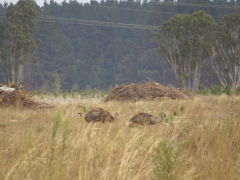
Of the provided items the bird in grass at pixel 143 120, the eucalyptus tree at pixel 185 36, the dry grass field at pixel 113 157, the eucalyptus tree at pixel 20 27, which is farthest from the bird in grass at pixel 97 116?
the eucalyptus tree at pixel 20 27

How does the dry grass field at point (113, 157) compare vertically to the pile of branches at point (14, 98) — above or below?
above

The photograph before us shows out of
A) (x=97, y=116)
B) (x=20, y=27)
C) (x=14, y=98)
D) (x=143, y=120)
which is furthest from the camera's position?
(x=20, y=27)

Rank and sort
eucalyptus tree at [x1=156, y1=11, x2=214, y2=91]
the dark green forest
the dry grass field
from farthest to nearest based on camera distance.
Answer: the dark green forest, eucalyptus tree at [x1=156, y1=11, x2=214, y2=91], the dry grass field

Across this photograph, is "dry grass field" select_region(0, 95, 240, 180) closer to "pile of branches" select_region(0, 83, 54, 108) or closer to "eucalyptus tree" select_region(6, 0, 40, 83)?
"pile of branches" select_region(0, 83, 54, 108)

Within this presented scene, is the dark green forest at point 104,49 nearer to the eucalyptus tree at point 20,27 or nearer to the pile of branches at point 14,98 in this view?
the eucalyptus tree at point 20,27

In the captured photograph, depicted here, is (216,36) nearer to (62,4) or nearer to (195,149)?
(195,149)

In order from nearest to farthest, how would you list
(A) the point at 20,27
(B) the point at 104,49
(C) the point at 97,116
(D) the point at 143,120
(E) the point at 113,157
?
(E) the point at 113,157
(D) the point at 143,120
(C) the point at 97,116
(A) the point at 20,27
(B) the point at 104,49

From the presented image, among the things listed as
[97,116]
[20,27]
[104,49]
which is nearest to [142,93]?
[97,116]

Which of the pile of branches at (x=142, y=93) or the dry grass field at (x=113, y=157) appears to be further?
the pile of branches at (x=142, y=93)

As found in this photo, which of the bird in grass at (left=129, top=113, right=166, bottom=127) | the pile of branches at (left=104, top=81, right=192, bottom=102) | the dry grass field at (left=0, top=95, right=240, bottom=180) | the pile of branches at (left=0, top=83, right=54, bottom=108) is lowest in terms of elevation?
the pile of branches at (left=104, top=81, right=192, bottom=102)

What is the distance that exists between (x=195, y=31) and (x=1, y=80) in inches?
1153

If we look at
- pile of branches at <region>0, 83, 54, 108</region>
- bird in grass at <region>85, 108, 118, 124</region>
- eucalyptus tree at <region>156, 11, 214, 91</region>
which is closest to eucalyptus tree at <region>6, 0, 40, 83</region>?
eucalyptus tree at <region>156, 11, 214, 91</region>

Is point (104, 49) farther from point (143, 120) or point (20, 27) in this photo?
point (143, 120)

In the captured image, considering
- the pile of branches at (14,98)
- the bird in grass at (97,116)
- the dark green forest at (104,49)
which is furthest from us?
the dark green forest at (104,49)
